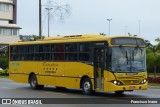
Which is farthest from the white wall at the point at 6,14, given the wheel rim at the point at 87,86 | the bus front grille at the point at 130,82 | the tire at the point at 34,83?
the bus front grille at the point at 130,82

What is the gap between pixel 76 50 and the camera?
25266 millimetres

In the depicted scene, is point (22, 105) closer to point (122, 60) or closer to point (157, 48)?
point (122, 60)

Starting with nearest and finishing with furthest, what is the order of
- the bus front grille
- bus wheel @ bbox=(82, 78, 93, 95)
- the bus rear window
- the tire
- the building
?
the bus front grille
the bus rear window
bus wheel @ bbox=(82, 78, 93, 95)
the tire
the building

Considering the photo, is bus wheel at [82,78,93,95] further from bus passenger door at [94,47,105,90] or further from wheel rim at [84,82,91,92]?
bus passenger door at [94,47,105,90]

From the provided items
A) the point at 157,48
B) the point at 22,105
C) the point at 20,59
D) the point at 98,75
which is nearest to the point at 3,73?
the point at 157,48

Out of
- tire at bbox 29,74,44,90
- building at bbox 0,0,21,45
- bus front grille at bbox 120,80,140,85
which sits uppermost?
building at bbox 0,0,21,45

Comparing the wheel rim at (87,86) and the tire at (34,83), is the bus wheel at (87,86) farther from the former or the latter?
the tire at (34,83)

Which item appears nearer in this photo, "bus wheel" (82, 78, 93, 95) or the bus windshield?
the bus windshield

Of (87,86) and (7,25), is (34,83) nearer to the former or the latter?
(87,86)

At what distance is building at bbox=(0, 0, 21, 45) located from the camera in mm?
94625

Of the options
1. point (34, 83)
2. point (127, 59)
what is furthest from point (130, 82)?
point (34, 83)

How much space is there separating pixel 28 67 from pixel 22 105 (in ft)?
36.7

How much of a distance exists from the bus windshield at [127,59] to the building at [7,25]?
A: 72.5 metres

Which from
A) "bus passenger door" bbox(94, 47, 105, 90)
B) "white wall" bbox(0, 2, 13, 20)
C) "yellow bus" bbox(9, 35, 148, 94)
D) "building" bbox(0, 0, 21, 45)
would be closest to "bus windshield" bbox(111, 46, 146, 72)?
"yellow bus" bbox(9, 35, 148, 94)
